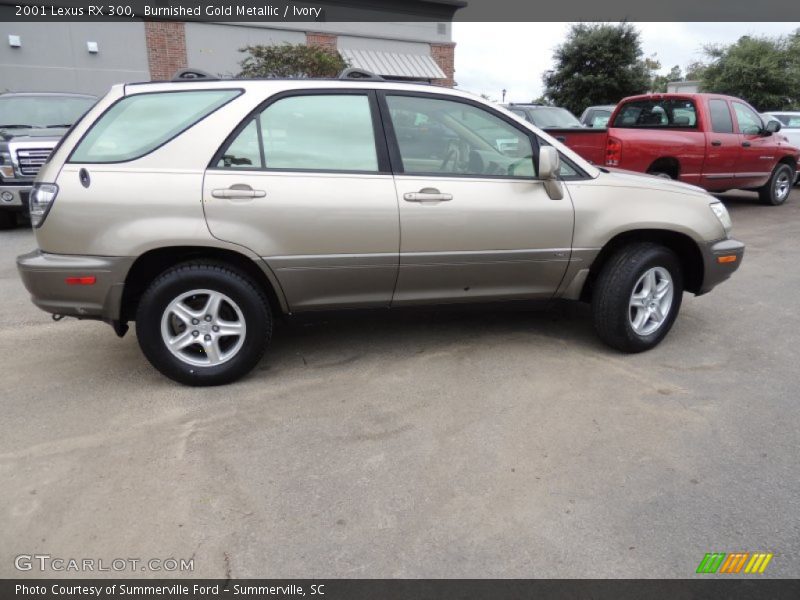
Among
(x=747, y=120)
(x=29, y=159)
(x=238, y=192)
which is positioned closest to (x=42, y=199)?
(x=238, y=192)

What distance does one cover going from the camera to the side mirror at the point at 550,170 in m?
3.58

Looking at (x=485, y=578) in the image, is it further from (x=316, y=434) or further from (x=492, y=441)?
(x=316, y=434)

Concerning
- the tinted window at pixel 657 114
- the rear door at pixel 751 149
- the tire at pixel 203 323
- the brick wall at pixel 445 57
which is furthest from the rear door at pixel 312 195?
the brick wall at pixel 445 57

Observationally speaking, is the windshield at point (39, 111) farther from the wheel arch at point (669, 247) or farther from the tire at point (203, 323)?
the wheel arch at point (669, 247)

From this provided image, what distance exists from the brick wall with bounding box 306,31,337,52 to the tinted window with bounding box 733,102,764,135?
14680 millimetres

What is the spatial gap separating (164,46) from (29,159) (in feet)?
42.2

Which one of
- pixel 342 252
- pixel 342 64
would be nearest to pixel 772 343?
pixel 342 252

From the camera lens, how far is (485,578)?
84.3 inches

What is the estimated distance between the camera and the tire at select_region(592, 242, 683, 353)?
3.91 metres

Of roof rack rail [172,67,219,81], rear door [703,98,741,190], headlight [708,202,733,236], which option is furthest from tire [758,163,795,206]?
roof rack rail [172,67,219,81]

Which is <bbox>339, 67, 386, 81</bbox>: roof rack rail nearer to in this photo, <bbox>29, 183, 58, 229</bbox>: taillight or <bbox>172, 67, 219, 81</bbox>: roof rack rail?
<bbox>172, 67, 219, 81</bbox>: roof rack rail

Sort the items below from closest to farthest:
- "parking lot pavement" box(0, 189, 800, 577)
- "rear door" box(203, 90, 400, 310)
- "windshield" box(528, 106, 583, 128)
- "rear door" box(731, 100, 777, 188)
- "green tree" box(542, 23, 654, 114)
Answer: "parking lot pavement" box(0, 189, 800, 577), "rear door" box(203, 90, 400, 310), "rear door" box(731, 100, 777, 188), "windshield" box(528, 106, 583, 128), "green tree" box(542, 23, 654, 114)

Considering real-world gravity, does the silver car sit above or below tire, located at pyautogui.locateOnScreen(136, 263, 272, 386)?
above

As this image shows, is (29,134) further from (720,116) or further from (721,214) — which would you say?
(720,116)
